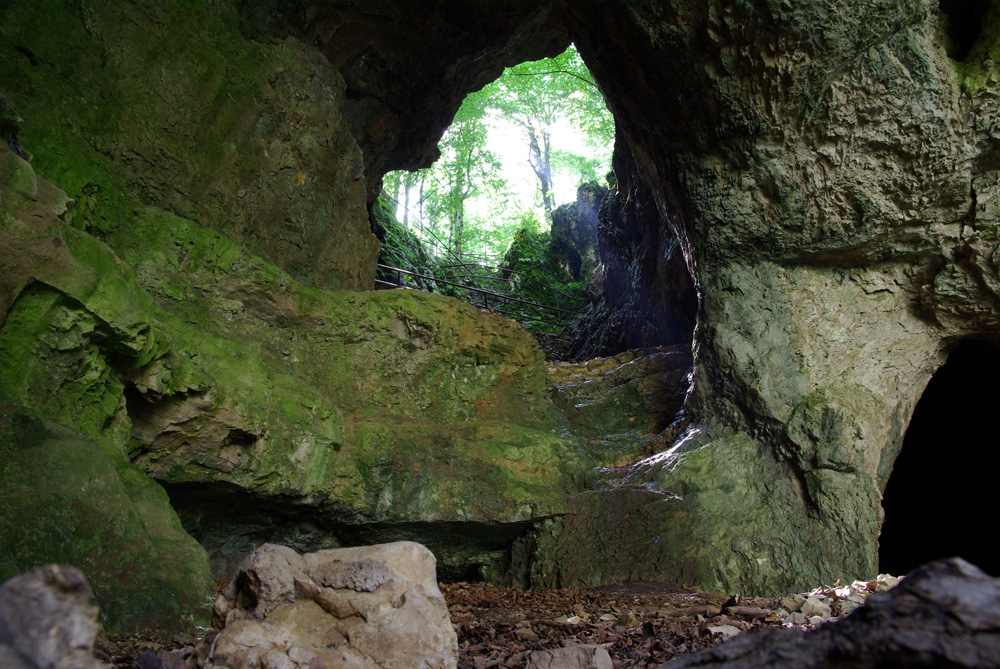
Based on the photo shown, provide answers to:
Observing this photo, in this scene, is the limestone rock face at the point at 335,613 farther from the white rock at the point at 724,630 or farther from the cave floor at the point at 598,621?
the white rock at the point at 724,630

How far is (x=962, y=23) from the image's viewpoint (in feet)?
19.1

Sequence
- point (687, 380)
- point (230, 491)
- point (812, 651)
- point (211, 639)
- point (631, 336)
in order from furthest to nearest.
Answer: point (631, 336), point (687, 380), point (230, 491), point (211, 639), point (812, 651)

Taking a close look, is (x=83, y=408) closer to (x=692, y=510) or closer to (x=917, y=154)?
(x=692, y=510)

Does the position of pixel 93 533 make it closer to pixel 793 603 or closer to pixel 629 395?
pixel 793 603

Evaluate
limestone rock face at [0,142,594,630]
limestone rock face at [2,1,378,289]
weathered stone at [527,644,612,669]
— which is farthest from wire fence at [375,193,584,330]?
weathered stone at [527,644,612,669]

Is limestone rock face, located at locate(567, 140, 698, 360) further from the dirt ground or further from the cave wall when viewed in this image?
the dirt ground

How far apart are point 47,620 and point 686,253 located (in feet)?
23.6

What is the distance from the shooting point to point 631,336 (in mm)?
11766

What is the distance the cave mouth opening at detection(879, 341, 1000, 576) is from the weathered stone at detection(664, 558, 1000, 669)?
8.39 metres

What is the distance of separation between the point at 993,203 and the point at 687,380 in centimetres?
375

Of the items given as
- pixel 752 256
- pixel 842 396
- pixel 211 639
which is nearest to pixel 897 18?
pixel 752 256

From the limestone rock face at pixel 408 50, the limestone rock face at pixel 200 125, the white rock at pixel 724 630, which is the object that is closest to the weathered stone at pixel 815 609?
the white rock at pixel 724 630

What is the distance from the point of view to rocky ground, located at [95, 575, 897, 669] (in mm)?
2751

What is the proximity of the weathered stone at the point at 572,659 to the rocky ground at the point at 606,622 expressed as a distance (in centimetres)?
27
